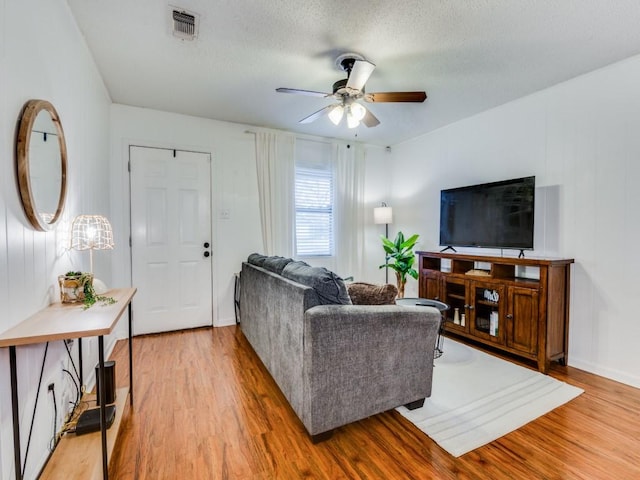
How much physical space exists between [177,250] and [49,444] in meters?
2.36

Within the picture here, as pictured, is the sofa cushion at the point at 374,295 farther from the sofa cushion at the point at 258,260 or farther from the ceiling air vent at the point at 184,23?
the ceiling air vent at the point at 184,23

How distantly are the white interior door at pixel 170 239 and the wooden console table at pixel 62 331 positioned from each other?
2.01 m

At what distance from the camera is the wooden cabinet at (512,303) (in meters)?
2.61

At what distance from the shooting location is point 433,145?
4238mm

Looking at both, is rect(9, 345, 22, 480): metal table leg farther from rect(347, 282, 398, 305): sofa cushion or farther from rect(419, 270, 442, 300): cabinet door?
rect(419, 270, 442, 300): cabinet door

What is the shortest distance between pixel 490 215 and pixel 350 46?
219 cm

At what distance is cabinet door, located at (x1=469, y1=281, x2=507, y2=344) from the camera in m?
2.91

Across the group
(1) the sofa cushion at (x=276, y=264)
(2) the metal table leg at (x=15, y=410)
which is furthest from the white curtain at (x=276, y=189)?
(2) the metal table leg at (x=15, y=410)

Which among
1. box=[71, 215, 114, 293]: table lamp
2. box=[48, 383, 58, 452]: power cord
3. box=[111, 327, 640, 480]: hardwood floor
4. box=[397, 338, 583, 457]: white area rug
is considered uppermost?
box=[71, 215, 114, 293]: table lamp

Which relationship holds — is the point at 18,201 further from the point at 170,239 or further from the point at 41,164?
the point at 170,239

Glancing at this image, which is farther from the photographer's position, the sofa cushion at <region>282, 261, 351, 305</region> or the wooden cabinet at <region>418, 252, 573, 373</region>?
the wooden cabinet at <region>418, 252, 573, 373</region>

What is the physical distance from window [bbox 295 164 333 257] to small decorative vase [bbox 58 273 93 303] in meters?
2.84

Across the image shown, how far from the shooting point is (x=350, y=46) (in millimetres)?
2291

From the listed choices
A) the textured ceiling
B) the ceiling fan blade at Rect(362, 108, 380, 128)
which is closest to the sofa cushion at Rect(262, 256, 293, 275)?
the ceiling fan blade at Rect(362, 108, 380, 128)
